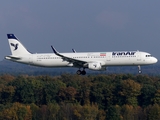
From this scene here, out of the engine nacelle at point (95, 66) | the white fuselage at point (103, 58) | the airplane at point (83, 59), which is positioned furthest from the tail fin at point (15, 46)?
the engine nacelle at point (95, 66)

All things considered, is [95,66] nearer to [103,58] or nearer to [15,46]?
[103,58]

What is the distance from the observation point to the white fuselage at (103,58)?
8581 centimetres

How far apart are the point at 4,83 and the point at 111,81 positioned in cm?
2918

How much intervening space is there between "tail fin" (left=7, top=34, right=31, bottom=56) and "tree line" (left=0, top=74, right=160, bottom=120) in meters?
18.4

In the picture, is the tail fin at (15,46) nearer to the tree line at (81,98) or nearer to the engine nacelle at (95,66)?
the engine nacelle at (95,66)

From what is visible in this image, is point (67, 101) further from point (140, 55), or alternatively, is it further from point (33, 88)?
point (140, 55)

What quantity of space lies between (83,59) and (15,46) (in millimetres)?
13853

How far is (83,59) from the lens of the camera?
291 feet

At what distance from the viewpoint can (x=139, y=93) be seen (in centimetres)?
12600

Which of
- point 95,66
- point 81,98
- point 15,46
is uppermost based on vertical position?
point 15,46

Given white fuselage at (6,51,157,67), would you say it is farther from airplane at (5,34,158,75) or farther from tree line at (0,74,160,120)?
tree line at (0,74,160,120)

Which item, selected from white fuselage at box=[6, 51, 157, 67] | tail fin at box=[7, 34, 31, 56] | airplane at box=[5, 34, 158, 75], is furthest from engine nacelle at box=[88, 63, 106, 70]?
tail fin at box=[7, 34, 31, 56]

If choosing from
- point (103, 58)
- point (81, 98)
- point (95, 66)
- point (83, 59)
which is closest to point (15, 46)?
point (83, 59)

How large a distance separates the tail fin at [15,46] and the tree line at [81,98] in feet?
60.5
